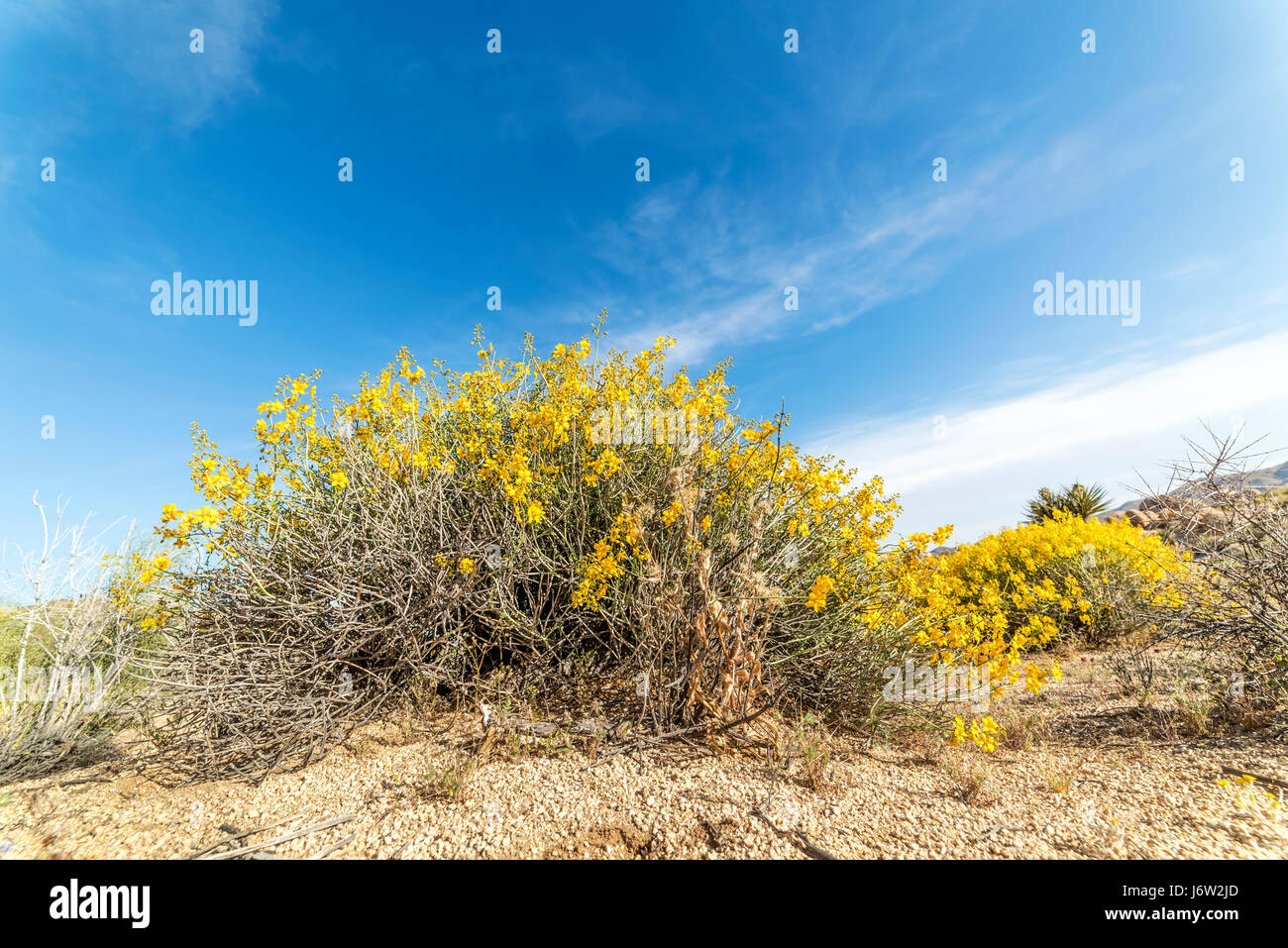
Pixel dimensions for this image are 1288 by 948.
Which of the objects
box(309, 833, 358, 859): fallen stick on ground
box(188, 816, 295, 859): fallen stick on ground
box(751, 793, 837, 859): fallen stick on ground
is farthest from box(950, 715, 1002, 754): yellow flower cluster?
box(188, 816, 295, 859): fallen stick on ground

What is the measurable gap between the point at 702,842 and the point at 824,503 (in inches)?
86.1

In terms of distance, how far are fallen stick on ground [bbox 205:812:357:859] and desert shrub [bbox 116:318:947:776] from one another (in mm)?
848

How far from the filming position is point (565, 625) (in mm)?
3795

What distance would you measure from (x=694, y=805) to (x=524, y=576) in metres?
1.72

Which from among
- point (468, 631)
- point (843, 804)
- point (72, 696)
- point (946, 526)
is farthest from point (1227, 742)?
point (72, 696)

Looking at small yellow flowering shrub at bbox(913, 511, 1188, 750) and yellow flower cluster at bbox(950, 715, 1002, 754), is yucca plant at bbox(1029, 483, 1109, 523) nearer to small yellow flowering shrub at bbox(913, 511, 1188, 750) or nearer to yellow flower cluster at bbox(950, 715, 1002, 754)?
small yellow flowering shrub at bbox(913, 511, 1188, 750)

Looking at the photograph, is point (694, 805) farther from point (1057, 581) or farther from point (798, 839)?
point (1057, 581)

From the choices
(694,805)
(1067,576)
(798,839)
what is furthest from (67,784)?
(1067,576)

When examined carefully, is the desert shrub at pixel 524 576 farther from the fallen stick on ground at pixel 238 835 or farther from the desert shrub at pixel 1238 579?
the desert shrub at pixel 1238 579

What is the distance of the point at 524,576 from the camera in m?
3.53

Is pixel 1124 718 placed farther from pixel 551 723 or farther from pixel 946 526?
pixel 551 723

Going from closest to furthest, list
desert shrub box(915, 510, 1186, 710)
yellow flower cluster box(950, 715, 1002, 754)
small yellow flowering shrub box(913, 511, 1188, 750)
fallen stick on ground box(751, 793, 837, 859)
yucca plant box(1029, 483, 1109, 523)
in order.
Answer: fallen stick on ground box(751, 793, 837, 859)
yellow flower cluster box(950, 715, 1002, 754)
small yellow flowering shrub box(913, 511, 1188, 750)
desert shrub box(915, 510, 1186, 710)
yucca plant box(1029, 483, 1109, 523)

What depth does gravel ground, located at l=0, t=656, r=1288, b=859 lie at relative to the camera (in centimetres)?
222
